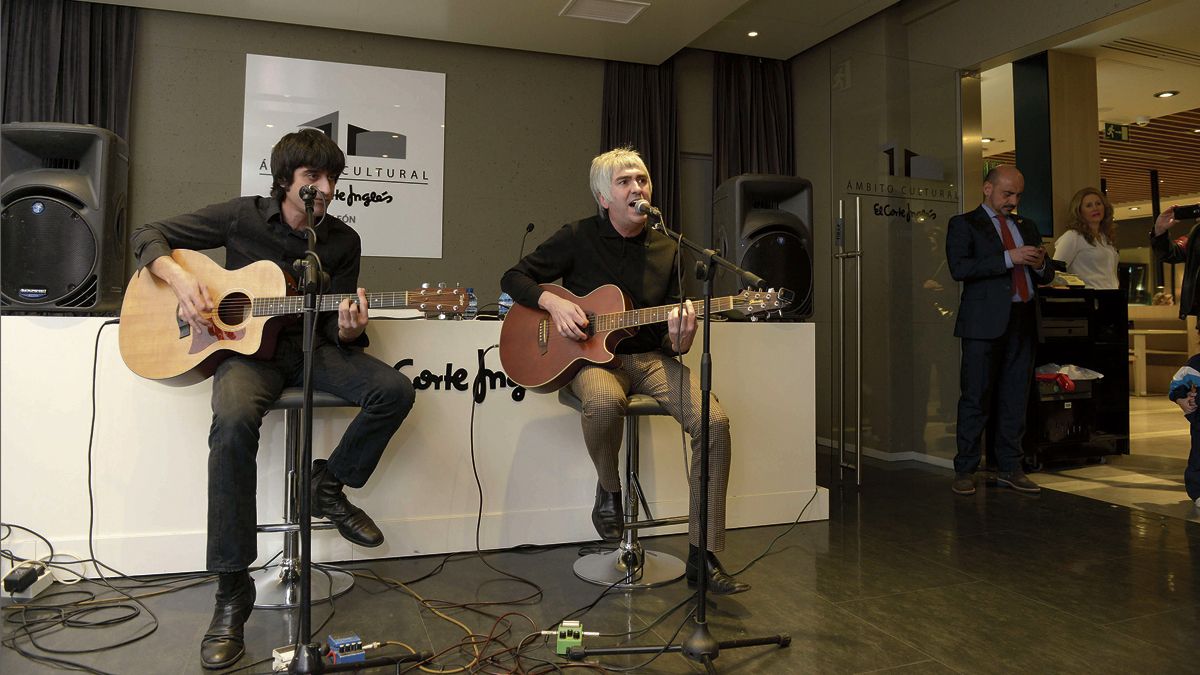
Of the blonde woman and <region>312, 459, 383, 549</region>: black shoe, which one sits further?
the blonde woman

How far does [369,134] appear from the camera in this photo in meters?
4.73

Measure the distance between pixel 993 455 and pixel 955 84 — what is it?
7.12ft

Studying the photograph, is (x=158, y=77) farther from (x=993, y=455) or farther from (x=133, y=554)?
(x=993, y=455)

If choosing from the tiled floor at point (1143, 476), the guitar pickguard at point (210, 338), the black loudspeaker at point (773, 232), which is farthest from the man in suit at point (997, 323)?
the guitar pickguard at point (210, 338)

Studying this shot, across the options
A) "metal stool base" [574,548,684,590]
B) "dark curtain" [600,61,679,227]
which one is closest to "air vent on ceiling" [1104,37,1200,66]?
"dark curtain" [600,61,679,227]

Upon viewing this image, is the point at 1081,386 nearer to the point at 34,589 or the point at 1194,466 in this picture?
the point at 1194,466

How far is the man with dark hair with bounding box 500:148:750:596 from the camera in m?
2.16

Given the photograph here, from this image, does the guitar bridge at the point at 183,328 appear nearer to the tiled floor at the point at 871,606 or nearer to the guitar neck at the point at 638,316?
the tiled floor at the point at 871,606

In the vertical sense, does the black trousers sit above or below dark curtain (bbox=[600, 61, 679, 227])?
below

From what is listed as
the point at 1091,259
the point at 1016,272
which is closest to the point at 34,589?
the point at 1016,272

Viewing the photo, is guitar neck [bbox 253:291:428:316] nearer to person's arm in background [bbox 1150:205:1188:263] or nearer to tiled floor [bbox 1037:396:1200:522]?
tiled floor [bbox 1037:396:1200:522]

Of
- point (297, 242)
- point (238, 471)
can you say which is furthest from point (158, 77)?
point (238, 471)

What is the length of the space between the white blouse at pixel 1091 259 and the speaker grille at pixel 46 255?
4921 mm

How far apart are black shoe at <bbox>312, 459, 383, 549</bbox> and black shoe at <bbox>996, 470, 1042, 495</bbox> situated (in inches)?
118
